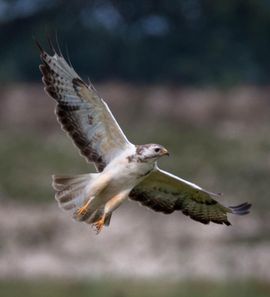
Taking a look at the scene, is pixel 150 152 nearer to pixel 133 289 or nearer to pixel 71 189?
pixel 71 189

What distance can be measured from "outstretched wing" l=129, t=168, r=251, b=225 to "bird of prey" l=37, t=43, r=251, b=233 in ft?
0.09

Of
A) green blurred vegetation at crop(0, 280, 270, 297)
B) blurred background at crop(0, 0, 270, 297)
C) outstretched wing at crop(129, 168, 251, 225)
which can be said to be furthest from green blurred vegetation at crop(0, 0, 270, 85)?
outstretched wing at crop(129, 168, 251, 225)

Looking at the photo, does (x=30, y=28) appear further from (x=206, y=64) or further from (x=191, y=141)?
(x=191, y=141)

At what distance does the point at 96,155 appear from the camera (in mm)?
11492

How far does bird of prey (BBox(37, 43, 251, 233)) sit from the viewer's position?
11031 mm

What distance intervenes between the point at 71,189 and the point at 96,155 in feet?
1.07

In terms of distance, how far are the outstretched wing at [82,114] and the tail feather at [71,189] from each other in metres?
0.19

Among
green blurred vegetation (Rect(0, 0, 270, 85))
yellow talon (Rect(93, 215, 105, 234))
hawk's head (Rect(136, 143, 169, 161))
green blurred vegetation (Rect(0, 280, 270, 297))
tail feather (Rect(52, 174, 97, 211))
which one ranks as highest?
green blurred vegetation (Rect(0, 0, 270, 85))

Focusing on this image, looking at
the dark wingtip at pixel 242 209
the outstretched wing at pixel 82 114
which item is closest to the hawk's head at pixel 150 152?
the outstretched wing at pixel 82 114

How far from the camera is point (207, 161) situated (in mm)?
25531

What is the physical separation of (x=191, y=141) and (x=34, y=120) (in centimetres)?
409

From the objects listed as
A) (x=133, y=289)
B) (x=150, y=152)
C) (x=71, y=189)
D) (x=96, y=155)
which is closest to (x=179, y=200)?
(x=96, y=155)

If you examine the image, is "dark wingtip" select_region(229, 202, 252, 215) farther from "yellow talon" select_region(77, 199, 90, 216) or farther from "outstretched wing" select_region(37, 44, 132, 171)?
"yellow talon" select_region(77, 199, 90, 216)

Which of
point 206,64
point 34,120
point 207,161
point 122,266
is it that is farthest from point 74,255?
point 206,64
